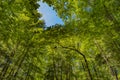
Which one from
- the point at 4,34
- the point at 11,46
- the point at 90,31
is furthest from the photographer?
the point at 11,46

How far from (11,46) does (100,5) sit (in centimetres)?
1066

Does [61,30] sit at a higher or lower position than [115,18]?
lower

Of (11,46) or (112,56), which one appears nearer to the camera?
Result: (11,46)

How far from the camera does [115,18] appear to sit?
15.3m

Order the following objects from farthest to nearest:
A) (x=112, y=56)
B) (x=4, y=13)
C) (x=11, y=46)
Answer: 1. (x=112, y=56)
2. (x=11, y=46)
3. (x=4, y=13)

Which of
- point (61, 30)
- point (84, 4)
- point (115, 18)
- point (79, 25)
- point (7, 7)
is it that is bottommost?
point (7, 7)

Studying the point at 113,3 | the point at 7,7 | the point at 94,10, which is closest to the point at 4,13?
the point at 7,7

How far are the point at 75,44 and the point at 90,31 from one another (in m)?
7.11

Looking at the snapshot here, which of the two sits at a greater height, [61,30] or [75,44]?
[75,44]

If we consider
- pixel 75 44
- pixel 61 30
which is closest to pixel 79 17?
pixel 61 30

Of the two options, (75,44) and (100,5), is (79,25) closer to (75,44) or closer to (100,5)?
(100,5)

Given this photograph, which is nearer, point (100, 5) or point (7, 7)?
point (7, 7)

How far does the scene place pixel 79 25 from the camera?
1436 cm

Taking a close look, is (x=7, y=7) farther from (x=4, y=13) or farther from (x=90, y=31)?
(x=90, y=31)
